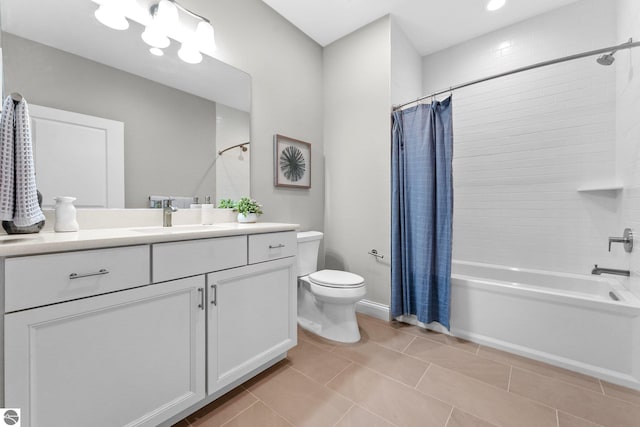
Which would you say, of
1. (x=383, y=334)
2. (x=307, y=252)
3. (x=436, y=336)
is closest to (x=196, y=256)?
(x=307, y=252)

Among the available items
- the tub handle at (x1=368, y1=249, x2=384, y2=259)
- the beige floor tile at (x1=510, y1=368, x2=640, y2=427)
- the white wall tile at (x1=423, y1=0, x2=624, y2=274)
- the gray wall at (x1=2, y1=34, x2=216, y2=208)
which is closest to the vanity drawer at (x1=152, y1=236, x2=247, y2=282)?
the gray wall at (x1=2, y1=34, x2=216, y2=208)

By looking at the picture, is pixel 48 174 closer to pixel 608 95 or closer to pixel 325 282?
pixel 325 282

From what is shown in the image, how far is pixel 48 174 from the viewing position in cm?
120

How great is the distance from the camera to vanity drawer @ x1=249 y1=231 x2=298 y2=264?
141cm

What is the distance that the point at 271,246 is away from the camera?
4.95 feet

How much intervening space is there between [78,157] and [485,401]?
239cm

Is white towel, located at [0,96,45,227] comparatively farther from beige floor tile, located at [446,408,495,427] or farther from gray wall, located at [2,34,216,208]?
beige floor tile, located at [446,408,495,427]

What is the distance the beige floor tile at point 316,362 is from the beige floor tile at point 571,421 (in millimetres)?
1050

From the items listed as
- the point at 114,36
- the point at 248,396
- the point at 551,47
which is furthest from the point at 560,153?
the point at 114,36

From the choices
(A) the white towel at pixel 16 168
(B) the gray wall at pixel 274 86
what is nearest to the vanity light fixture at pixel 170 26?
(B) the gray wall at pixel 274 86

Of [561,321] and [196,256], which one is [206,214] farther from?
[561,321]

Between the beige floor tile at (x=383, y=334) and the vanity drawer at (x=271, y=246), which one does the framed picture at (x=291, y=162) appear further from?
the beige floor tile at (x=383, y=334)

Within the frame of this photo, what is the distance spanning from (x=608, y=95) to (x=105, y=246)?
3.35 metres

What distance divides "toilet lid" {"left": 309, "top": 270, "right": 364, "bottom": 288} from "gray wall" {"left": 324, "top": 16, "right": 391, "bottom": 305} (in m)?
0.43
